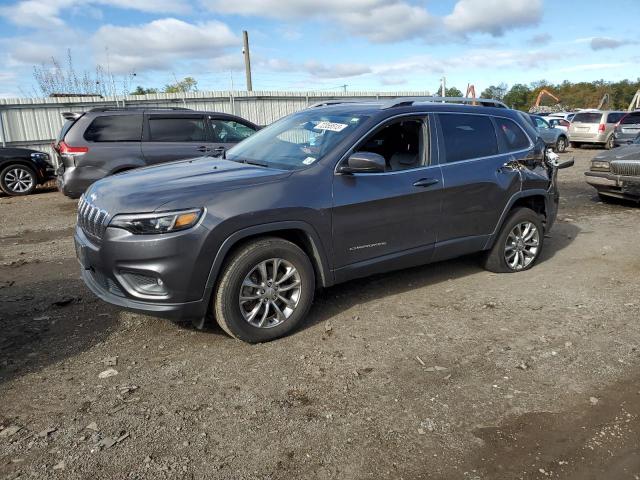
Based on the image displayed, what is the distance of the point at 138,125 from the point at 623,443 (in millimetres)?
8616

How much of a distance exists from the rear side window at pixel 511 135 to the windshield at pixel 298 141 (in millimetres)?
1760

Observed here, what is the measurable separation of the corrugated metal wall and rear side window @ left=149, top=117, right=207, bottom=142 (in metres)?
8.00

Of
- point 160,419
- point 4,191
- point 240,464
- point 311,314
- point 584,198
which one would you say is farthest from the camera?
point 4,191

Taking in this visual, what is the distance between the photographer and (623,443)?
271 cm

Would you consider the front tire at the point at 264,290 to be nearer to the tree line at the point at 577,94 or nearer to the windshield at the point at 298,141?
the windshield at the point at 298,141

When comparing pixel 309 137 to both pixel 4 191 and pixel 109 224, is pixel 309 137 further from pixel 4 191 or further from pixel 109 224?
pixel 4 191

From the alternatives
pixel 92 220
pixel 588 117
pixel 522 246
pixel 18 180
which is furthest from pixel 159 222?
pixel 588 117

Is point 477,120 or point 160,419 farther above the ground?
point 477,120

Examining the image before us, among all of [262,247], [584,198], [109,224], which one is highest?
[109,224]

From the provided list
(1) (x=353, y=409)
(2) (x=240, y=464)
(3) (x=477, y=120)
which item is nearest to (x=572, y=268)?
(3) (x=477, y=120)

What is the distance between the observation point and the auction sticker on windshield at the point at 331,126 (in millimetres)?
4309

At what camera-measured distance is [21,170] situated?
1155 cm

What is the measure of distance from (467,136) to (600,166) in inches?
224

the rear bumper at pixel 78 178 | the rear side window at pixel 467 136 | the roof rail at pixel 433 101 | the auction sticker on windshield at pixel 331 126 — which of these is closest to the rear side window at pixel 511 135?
the rear side window at pixel 467 136
